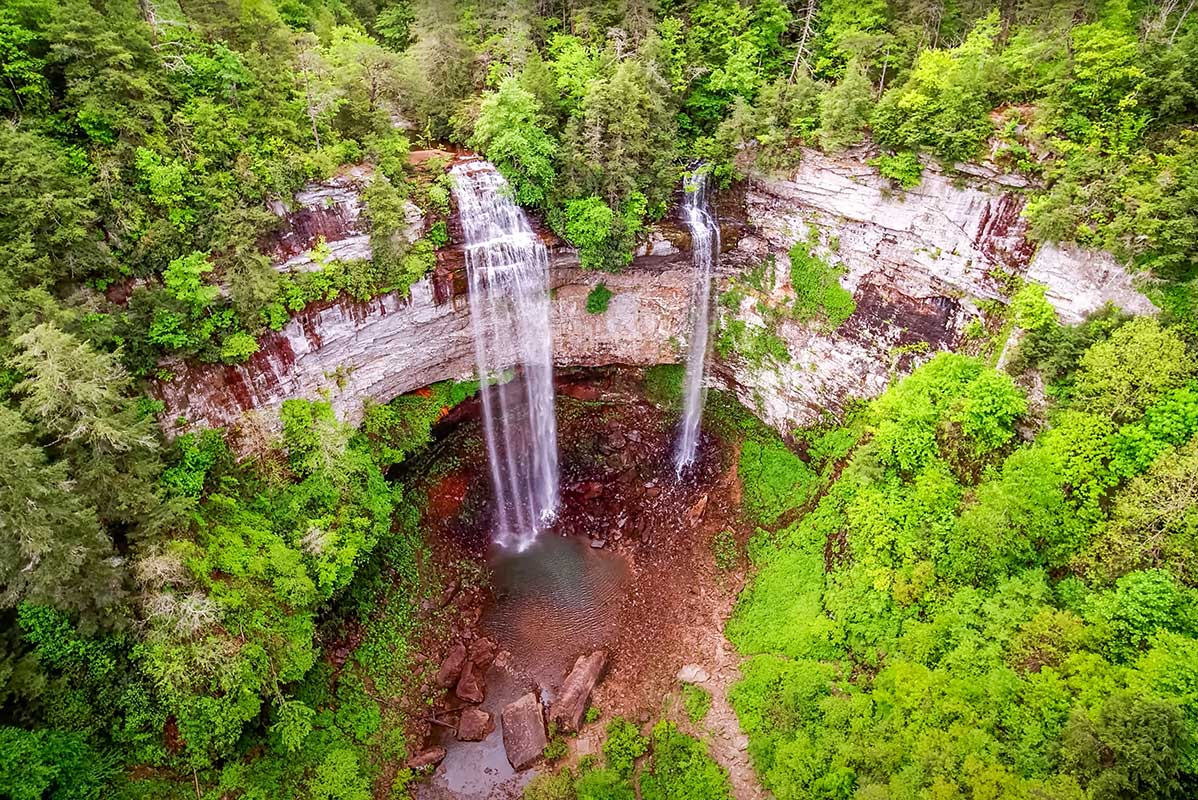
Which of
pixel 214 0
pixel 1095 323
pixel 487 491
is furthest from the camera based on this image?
pixel 487 491

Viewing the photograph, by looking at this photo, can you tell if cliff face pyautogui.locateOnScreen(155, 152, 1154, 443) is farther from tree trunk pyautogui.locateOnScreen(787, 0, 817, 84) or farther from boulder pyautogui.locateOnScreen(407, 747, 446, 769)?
boulder pyautogui.locateOnScreen(407, 747, 446, 769)

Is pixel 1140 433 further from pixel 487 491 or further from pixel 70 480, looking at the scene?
pixel 70 480

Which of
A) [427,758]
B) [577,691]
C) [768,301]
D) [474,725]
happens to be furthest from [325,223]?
[577,691]

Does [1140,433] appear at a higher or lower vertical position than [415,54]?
lower

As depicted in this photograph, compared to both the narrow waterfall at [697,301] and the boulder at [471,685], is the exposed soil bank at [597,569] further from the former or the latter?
the narrow waterfall at [697,301]

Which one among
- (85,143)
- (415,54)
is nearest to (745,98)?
(415,54)

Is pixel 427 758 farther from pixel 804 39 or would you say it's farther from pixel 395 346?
pixel 804 39
